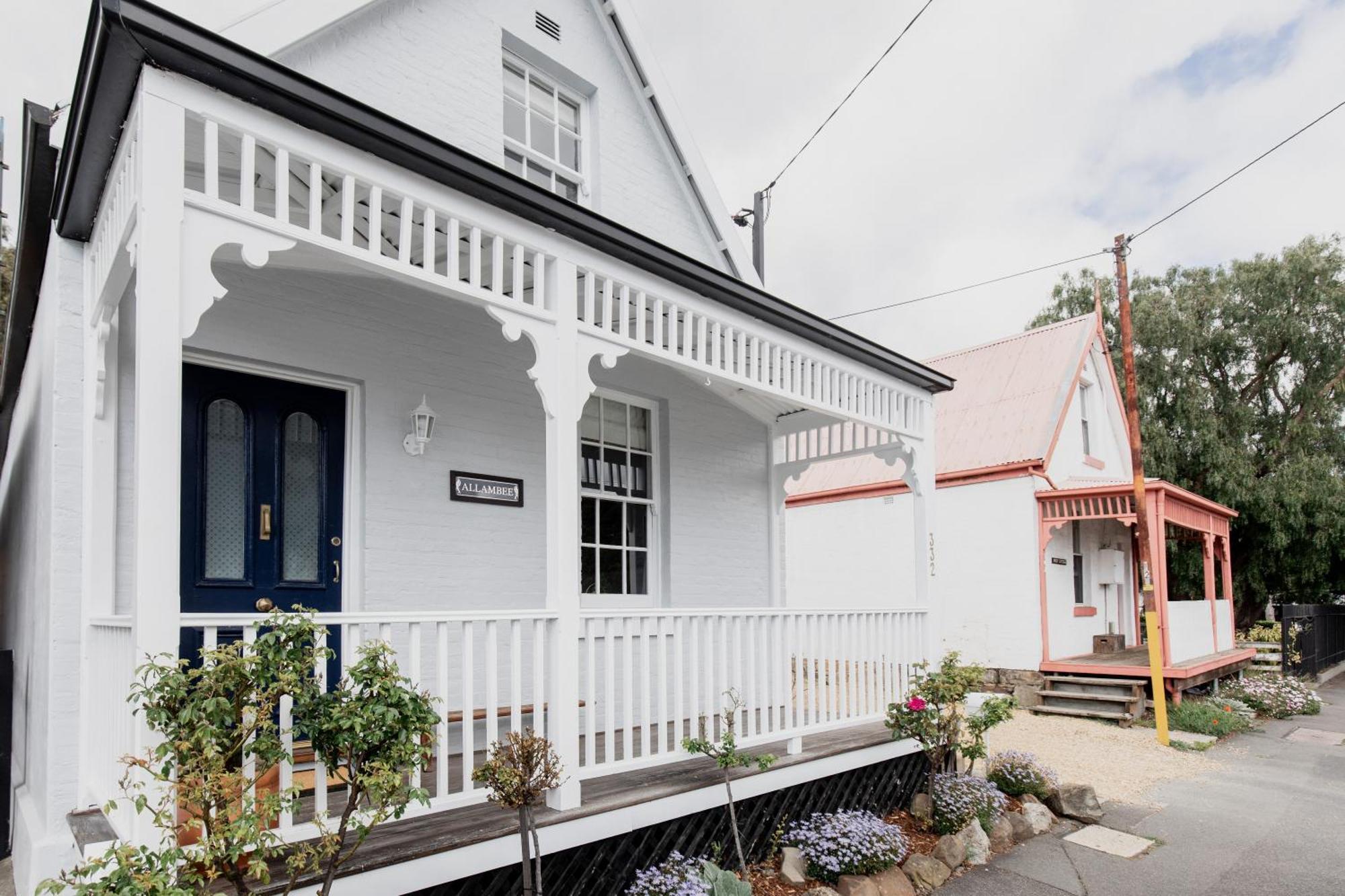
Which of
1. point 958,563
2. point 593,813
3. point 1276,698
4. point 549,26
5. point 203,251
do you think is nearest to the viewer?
point 203,251

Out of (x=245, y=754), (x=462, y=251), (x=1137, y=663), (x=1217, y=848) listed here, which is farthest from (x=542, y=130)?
(x=1137, y=663)

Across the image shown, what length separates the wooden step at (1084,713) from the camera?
36.9 ft

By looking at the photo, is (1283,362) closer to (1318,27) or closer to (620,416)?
(1318,27)

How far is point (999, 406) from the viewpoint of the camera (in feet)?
47.8

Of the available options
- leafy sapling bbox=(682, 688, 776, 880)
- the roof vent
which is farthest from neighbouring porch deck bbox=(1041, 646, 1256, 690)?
the roof vent

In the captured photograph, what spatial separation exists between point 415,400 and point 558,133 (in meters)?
2.81

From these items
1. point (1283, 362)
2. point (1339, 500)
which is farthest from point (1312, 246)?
point (1339, 500)

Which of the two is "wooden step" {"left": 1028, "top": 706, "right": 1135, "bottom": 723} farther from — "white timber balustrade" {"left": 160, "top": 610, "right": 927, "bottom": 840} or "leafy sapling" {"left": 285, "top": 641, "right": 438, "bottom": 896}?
"leafy sapling" {"left": 285, "top": 641, "right": 438, "bottom": 896}

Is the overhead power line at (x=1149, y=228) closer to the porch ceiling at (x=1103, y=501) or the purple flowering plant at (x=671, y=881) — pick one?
the porch ceiling at (x=1103, y=501)

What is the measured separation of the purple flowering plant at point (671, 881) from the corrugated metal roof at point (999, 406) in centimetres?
954

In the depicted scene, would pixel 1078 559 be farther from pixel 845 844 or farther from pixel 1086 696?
pixel 845 844

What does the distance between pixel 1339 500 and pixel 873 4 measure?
1594cm

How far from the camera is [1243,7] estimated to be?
10641 mm

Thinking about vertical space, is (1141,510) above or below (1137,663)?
above
